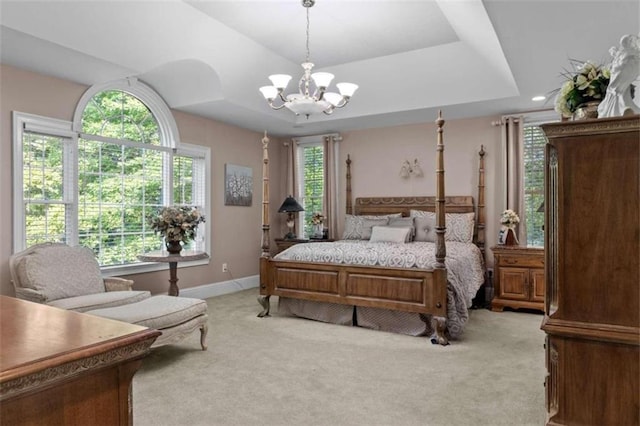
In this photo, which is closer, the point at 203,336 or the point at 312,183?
the point at 203,336

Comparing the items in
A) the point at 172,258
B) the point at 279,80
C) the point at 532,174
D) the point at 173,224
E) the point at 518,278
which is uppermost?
the point at 279,80

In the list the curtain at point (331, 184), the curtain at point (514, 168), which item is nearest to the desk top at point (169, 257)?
the curtain at point (331, 184)

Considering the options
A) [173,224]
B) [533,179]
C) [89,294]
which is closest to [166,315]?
[89,294]

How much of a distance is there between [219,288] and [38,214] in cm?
259

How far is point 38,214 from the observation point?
4.06m

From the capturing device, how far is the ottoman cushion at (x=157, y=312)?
118 inches

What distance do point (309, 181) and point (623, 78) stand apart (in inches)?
215

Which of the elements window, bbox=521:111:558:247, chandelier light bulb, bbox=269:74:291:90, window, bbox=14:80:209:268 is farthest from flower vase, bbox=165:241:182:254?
window, bbox=521:111:558:247

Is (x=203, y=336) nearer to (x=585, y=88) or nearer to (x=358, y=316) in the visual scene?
(x=358, y=316)

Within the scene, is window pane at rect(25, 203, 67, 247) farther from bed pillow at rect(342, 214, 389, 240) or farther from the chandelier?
bed pillow at rect(342, 214, 389, 240)

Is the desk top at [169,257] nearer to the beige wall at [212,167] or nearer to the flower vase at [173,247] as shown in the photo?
A: the flower vase at [173,247]

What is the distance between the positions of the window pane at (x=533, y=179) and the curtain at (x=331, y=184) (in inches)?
109

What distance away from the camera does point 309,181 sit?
7082 mm

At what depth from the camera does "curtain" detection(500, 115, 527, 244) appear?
5398 millimetres
